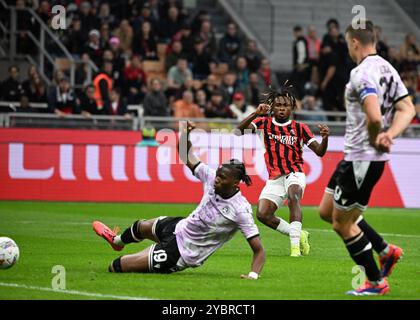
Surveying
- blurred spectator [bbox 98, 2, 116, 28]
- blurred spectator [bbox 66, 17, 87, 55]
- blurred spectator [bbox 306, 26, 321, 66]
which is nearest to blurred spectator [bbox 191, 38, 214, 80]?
blurred spectator [bbox 98, 2, 116, 28]

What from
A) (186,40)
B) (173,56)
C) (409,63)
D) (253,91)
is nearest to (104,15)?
(173,56)

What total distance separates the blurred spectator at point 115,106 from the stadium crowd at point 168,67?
0.02 metres

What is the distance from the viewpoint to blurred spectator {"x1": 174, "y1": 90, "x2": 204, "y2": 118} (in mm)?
24781

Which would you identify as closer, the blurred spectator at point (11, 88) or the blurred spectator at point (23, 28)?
the blurred spectator at point (11, 88)

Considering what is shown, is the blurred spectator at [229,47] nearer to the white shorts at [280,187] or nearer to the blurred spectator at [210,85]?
the blurred spectator at [210,85]

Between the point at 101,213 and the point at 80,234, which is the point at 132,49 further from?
the point at 80,234

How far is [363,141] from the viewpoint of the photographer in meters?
9.08

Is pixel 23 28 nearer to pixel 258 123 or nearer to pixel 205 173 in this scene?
pixel 258 123

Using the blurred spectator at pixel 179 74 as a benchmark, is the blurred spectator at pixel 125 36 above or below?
above

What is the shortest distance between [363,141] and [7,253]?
3.90 meters

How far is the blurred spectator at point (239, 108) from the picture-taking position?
2525cm

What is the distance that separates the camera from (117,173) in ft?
75.7

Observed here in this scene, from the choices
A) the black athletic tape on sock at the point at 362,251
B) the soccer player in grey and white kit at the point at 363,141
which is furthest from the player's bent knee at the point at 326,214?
the black athletic tape on sock at the point at 362,251
